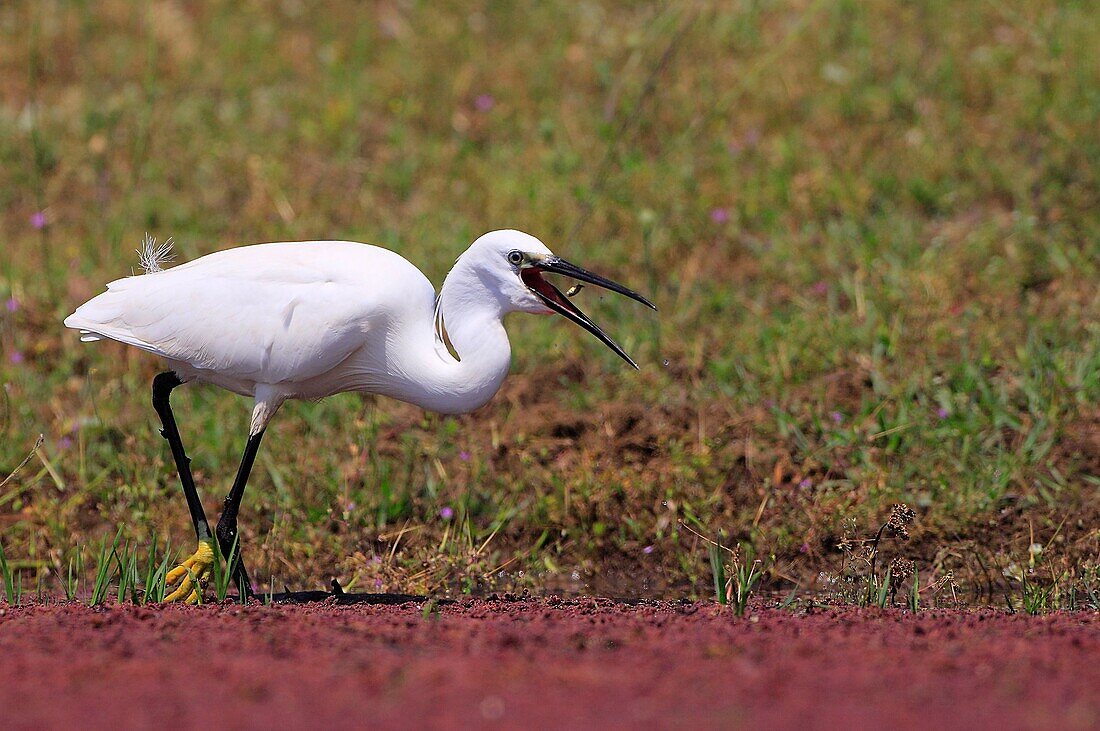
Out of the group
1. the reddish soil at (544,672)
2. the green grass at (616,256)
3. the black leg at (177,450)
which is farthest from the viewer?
the green grass at (616,256)

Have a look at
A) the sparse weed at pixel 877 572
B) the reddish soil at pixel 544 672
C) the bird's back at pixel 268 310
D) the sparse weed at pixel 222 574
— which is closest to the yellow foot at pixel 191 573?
the sparse weed at pixel 222 574

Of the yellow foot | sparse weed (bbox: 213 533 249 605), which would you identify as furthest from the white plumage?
sparse weed (bbox: 213 533 249 605)

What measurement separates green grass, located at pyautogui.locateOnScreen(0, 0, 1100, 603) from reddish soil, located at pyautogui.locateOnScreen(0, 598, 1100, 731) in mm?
1452

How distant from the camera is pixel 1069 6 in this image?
907 cm

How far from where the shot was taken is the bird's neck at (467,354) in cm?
454

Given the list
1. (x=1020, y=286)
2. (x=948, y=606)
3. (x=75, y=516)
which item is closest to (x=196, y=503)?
(x=75, y=516)

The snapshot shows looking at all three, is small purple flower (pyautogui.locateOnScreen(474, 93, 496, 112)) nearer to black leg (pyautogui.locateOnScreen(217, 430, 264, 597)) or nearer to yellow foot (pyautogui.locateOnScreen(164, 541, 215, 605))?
black leg (pyautogui.locateOnScreen(217, 430, 264, 597))

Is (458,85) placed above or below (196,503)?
above

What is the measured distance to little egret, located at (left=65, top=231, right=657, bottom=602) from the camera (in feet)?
14.9

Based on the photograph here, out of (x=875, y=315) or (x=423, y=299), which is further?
(x=875, y=315)

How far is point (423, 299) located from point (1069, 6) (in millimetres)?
6335

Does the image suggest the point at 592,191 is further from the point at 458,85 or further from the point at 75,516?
the point at 75,516

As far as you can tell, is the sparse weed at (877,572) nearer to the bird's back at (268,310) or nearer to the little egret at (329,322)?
the little egret at (329,322)

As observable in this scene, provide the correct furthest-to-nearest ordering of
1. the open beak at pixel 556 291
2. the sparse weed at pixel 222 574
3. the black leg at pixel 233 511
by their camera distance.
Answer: the black leg at pixel 233 511
the open beak at pixel 556 291
the sparse weed at pixel 222 574
